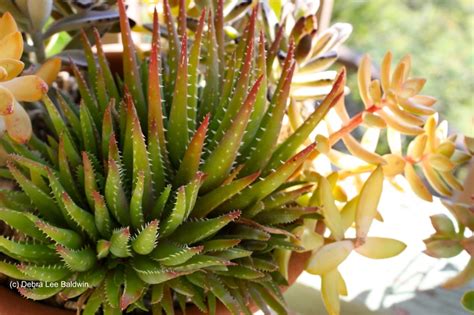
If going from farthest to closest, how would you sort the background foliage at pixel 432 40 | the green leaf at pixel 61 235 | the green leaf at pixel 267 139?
the background foliage at pixel 432 40, the green leaf at pixel 267 139, the green leaf at pixel 61 235

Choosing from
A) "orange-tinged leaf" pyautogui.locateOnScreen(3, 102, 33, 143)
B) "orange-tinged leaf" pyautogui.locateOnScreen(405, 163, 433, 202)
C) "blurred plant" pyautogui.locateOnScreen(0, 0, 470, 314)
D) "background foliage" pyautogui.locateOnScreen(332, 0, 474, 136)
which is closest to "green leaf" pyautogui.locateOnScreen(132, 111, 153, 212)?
"blurred plant" pyautogui.locateOnScreen(0, 0, 470, 314)

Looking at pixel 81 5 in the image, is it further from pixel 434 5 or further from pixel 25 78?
pixel 434 5

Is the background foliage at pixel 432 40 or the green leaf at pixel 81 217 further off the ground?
the background foliage at pixel 432 40

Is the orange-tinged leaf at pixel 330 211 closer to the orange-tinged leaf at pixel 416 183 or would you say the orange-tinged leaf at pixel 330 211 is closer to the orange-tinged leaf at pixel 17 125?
the orange-tinged leaf at pixel 416 183

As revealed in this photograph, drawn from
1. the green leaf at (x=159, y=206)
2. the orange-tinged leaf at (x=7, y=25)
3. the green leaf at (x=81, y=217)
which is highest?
the orange-tinged leaf at (x=7, y=25)

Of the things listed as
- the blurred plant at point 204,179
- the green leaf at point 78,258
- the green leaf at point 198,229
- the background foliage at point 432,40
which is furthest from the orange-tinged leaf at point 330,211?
the background foliage at point 432,40

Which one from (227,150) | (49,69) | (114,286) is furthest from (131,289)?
(49,69)

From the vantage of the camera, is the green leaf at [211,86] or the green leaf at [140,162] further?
the green leaf at [211,86]
